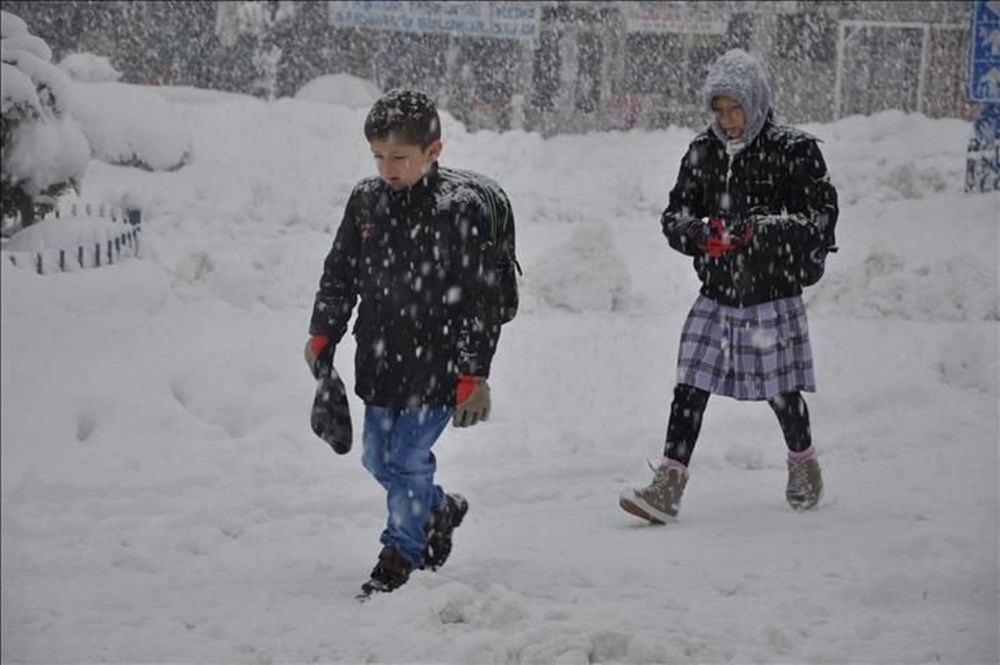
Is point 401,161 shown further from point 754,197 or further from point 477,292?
point 754,197

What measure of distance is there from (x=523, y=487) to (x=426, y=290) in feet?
6.17

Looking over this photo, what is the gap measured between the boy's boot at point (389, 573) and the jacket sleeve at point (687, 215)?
1713 mm

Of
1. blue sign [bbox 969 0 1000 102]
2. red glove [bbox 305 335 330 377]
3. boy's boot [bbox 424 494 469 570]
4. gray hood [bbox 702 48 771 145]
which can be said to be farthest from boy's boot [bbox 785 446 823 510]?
blue sign [bbox 969 0 1000 102]

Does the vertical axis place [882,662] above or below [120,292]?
below

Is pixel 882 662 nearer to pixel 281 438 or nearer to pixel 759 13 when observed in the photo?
pixel 281 438

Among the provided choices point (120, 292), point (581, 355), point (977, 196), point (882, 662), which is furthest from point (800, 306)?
point (977, 196)

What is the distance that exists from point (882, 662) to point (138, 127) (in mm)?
14165

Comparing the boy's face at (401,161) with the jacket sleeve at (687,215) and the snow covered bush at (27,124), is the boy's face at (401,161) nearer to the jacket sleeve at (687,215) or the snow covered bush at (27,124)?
the snow covered bush at (27,124)

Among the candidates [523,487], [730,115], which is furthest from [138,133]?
[730,115]

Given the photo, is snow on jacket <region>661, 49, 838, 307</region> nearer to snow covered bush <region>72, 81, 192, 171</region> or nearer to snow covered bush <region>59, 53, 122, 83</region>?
snow covered bush <region>72, 81, 192, 171</region>

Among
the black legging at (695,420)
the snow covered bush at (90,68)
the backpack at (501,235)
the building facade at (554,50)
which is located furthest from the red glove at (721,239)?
the building facade at (554,50)

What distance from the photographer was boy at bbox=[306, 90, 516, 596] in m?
4.08

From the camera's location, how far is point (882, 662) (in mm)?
3646

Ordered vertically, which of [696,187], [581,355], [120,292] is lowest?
[581,355]
